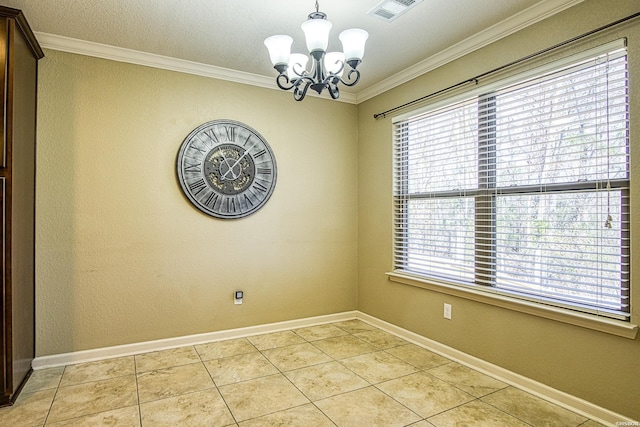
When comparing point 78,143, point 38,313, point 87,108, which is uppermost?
point 87,108

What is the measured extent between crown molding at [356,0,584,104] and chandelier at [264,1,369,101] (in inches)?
43.6

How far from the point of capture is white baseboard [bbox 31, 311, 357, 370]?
289 centimetres

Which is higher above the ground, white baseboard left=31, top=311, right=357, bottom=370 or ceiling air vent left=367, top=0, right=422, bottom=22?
ceiling air vent left=367, top=0, right=422, bottom=22

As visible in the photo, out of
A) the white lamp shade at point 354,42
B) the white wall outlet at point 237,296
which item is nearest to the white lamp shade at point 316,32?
the white lamp shade at point 354,42

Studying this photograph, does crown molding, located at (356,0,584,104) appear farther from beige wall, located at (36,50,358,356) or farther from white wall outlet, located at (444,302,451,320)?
white wall outlet, located at (444,302,451,320)

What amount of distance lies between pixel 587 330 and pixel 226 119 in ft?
10.3

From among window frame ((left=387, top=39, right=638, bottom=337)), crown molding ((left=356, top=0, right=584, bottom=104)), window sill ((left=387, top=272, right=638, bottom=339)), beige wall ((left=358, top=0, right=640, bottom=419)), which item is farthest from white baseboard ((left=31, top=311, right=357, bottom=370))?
crown molding ((left=356, top=0, right=584, bottom=104))

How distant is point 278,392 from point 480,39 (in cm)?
286

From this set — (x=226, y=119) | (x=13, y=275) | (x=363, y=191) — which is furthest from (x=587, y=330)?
(x=13, y=275)

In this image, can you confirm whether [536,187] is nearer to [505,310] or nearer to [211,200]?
[505,310]

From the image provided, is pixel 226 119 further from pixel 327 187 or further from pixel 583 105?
pixel 583 105

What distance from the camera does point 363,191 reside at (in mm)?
4133

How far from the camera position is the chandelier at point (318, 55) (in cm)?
202

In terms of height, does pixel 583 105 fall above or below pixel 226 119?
below
